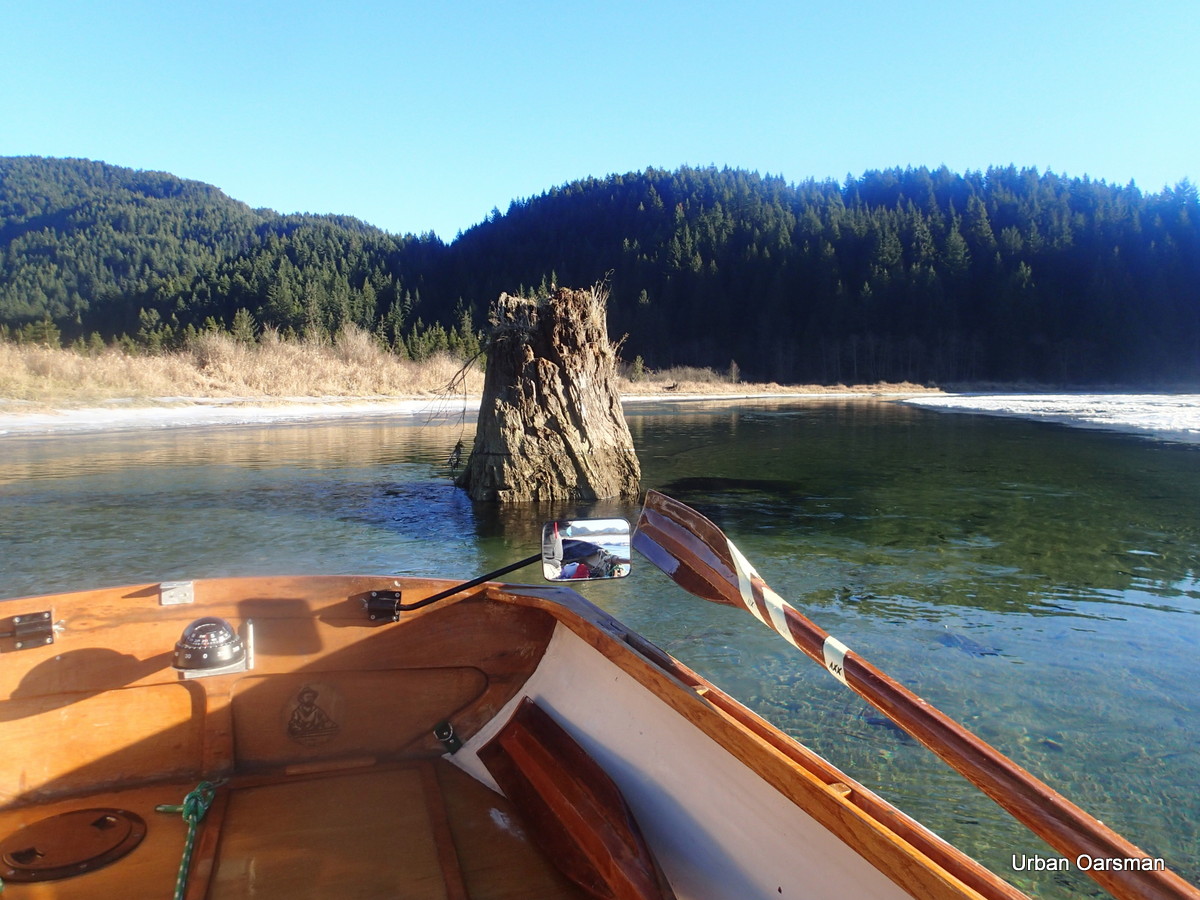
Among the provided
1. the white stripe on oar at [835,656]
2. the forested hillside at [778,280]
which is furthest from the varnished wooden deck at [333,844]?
the forested hillside at [778,280]

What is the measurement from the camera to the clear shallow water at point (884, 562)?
443 cm

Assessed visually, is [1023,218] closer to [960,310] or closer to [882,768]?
[960,310]

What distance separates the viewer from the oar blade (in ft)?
8.63

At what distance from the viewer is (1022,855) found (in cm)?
359

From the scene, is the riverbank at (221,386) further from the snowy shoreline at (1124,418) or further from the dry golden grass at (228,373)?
the snowy shoreline at (1124,418)

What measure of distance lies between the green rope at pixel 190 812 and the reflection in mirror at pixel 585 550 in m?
1.56

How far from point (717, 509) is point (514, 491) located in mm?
3210

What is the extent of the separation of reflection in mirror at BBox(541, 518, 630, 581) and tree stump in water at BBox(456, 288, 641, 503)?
967cm

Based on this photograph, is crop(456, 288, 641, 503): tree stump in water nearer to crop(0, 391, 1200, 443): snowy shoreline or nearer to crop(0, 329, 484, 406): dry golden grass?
crop(0, 391, 1200, 443): snowy shoreline

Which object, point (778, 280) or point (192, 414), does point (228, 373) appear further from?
point (778, 280)

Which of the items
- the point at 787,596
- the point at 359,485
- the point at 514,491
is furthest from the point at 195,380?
the point at 787,596

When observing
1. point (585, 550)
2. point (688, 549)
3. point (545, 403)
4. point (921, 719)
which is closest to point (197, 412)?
point (545, 403)

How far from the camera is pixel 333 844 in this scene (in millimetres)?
2996

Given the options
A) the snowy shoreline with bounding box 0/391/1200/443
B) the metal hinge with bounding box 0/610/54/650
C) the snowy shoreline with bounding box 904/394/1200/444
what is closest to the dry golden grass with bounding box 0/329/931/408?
the snowy shoreline with bounding box 0/391/1200/443
